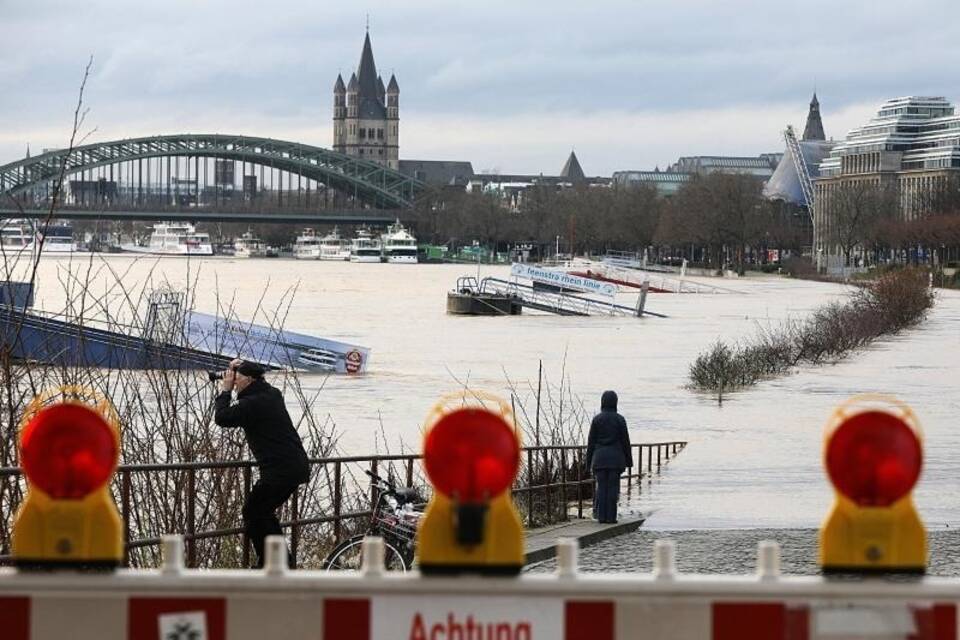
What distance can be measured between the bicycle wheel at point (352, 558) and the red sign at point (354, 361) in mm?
35608

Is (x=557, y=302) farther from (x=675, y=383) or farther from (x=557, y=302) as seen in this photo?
(x=675, y=383)

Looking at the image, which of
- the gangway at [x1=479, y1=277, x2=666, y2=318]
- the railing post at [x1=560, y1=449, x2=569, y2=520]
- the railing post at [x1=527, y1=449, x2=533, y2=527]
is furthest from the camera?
the gangway at [x1=479, y1=277, x2=666, y2=318]

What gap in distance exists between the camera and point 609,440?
56.6ft

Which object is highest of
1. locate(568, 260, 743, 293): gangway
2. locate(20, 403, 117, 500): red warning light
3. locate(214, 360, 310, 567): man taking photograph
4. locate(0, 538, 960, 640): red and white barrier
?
locate(568, 260, 743, 293): gangway

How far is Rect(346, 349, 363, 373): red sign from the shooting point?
47044mm

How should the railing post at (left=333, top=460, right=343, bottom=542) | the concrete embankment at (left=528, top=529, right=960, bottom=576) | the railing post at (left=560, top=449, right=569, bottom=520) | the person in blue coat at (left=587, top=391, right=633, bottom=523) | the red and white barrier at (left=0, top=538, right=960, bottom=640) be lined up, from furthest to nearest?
1. the railing post at (left=560, top=449, right=569, bottom=520)
2. the person in blue coat at (left=587, top=391, right=633, bottom=523)
3. the concrete embankment at (left=528, top=529, right=960, bottom=576)
4. the railing post at (left=333, top=460, right=343, bottom=542)
5. the red and white barrier at (left=0, top=538, right=960, bottom=640)

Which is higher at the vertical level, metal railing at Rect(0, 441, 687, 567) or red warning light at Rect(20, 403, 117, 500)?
red warning light at Rect(20, 403, 117, 500)

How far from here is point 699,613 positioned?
331cm

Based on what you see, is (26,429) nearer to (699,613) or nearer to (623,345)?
(699,613)

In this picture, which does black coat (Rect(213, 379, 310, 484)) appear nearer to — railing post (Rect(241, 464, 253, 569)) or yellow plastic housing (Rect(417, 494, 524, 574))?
railing post (Rect(241, 464, 253, 569))

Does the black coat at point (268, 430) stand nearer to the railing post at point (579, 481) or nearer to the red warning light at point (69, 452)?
the red warning light at point (69, 452)

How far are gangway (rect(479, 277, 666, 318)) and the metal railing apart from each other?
62557mm

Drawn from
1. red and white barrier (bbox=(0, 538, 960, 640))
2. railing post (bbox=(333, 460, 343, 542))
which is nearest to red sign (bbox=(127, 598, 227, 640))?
red and white barrier (bbox=(0, 538, 960, 640))

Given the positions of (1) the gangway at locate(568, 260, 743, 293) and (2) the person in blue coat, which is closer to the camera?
(2) the person in blue coat
